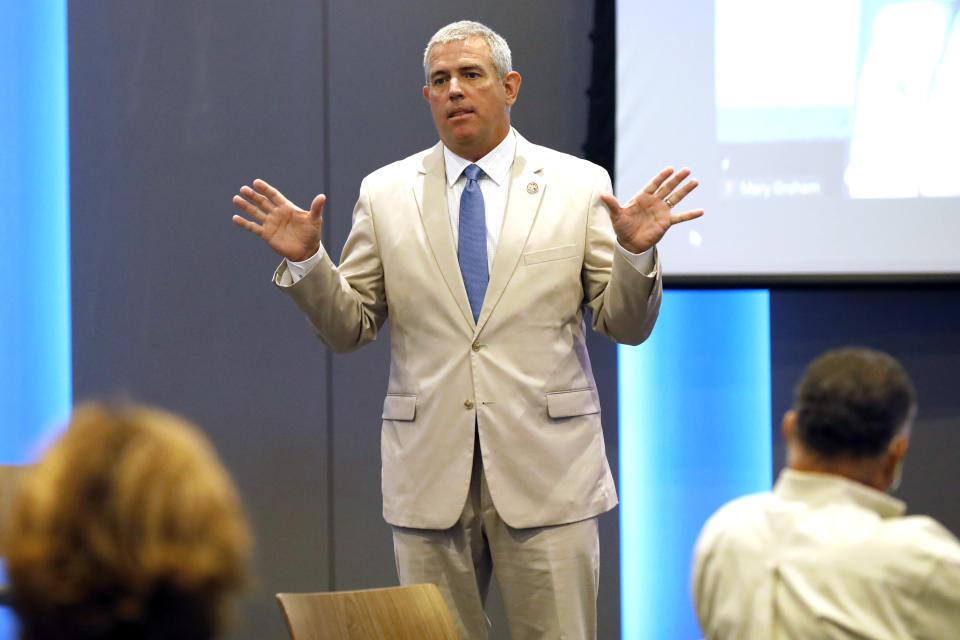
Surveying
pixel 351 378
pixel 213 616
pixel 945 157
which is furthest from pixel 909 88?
pixel 213 616

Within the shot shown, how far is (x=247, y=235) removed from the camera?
13.3 ft

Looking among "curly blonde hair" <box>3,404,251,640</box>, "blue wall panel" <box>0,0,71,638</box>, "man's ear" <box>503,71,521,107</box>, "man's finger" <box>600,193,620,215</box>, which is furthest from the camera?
"blue wall panel" <box>0,0,71,638</box>

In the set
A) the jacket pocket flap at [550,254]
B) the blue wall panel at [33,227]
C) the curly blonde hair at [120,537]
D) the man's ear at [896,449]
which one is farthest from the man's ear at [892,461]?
the blue wall panel at [33,227]

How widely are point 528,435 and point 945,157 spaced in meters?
1.81

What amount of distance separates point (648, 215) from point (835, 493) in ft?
3.99

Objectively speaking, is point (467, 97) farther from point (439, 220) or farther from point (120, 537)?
point (120, 537)

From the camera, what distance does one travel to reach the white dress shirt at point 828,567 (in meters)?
1.46

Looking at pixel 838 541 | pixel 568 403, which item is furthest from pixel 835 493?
pixel 568 403

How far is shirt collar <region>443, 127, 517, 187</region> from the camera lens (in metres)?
2.91

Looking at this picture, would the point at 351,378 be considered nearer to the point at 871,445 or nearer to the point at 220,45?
the point at 220,45

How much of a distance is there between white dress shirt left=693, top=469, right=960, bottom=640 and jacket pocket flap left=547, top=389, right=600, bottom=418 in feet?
3.80

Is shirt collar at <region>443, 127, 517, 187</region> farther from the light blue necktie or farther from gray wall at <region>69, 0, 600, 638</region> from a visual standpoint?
gray wall at <region>69, 0, 600, 638</region>

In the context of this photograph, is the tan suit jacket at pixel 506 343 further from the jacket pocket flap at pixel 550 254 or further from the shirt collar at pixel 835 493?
the shirt collar at pixel 835 493

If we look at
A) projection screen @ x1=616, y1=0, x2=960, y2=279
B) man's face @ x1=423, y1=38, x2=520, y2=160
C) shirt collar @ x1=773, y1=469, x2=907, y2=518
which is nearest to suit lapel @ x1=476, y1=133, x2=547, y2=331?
man's face @ x1=423, y1=38, x2=520, y2=160
